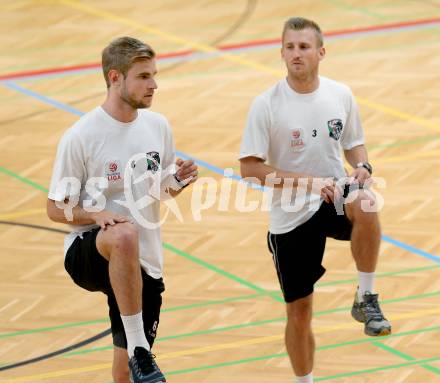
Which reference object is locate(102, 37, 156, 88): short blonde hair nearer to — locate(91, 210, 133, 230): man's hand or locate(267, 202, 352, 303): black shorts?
locate(91, 210, 133, 230): man's hand

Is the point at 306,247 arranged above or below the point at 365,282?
above

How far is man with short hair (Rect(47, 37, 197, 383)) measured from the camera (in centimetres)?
692

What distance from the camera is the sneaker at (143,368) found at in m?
6.96

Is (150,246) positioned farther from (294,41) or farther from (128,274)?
(294,41)

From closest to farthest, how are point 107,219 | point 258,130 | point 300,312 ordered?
point 107,219
point 258,130
point 300,312

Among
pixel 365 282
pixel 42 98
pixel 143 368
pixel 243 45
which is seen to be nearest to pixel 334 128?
pixel 365 282

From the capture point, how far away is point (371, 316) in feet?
26.0

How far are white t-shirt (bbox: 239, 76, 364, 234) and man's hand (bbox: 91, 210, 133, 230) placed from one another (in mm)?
1021

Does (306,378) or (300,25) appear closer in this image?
(300,25)

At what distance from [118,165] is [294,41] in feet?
4.17

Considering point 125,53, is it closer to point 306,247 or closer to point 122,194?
point 122,194

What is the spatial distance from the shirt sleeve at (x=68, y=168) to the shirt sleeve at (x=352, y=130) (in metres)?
1.66

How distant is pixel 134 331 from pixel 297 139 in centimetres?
148

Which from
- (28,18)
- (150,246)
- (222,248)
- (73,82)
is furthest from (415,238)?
(28,18)
